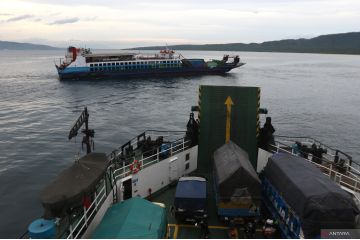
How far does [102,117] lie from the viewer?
191ft

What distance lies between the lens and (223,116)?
18922mm

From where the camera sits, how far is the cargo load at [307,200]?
35.3 ft

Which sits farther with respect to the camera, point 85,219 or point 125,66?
point 125,66

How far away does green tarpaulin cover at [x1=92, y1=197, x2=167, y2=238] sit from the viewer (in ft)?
33.8

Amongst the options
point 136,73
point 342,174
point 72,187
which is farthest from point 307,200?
point 136,73

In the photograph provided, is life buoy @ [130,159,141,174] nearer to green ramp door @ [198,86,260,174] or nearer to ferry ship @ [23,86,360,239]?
ferry ship @ [23,86,360,239]

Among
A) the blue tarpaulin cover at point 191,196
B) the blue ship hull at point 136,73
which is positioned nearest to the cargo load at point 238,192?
the blue tarpaulin cover at point 191,196

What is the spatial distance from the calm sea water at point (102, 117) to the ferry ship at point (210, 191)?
43.3ft

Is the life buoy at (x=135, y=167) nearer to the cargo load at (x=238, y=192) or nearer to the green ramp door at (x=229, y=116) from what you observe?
the cargo load at (x=238, y=192)

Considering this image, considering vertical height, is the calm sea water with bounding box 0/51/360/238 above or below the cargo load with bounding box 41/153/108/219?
below

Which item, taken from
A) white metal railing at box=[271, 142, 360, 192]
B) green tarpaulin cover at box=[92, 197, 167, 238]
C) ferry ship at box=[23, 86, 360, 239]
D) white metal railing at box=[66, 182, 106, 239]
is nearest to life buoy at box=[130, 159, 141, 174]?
ferry ship at box=[23, 86, 360, 239]

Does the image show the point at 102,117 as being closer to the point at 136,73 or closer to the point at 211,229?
the point at 211,229

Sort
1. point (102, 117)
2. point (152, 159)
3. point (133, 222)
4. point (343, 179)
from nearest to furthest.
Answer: point (133, 222), point (343, 179), point (152, 159), point (102, 117)

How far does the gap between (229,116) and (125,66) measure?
101m
